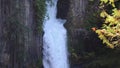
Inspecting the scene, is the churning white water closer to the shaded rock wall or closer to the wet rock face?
the wet rock face

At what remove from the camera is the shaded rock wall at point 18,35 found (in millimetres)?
14469

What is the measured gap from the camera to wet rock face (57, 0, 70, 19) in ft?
58.3

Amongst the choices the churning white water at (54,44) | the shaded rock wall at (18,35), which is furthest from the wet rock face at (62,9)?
the shaded rock wall at (18,35)

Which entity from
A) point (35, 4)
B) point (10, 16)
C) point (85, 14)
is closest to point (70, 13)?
point (85, 14)

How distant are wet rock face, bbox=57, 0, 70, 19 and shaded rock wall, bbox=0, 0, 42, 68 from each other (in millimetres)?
2210

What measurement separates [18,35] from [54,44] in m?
2.20

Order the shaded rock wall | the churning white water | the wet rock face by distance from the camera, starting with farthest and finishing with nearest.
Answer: the wet rock face < the churning white water < the shaded rock wall

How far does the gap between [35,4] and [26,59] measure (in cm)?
181

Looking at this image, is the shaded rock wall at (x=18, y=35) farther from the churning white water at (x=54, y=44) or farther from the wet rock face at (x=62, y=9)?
the wet rock face at (x=62, y=9)

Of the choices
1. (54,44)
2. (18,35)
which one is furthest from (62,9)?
(18,35)

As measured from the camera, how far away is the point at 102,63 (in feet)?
51.7

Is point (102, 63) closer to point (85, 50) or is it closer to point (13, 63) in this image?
point (85, 50)

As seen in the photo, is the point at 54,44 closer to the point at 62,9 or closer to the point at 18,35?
the point at 62,9

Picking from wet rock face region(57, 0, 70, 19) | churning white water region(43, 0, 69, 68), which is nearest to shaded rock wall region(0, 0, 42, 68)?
churning white water region(43, 0, 69, 68)
